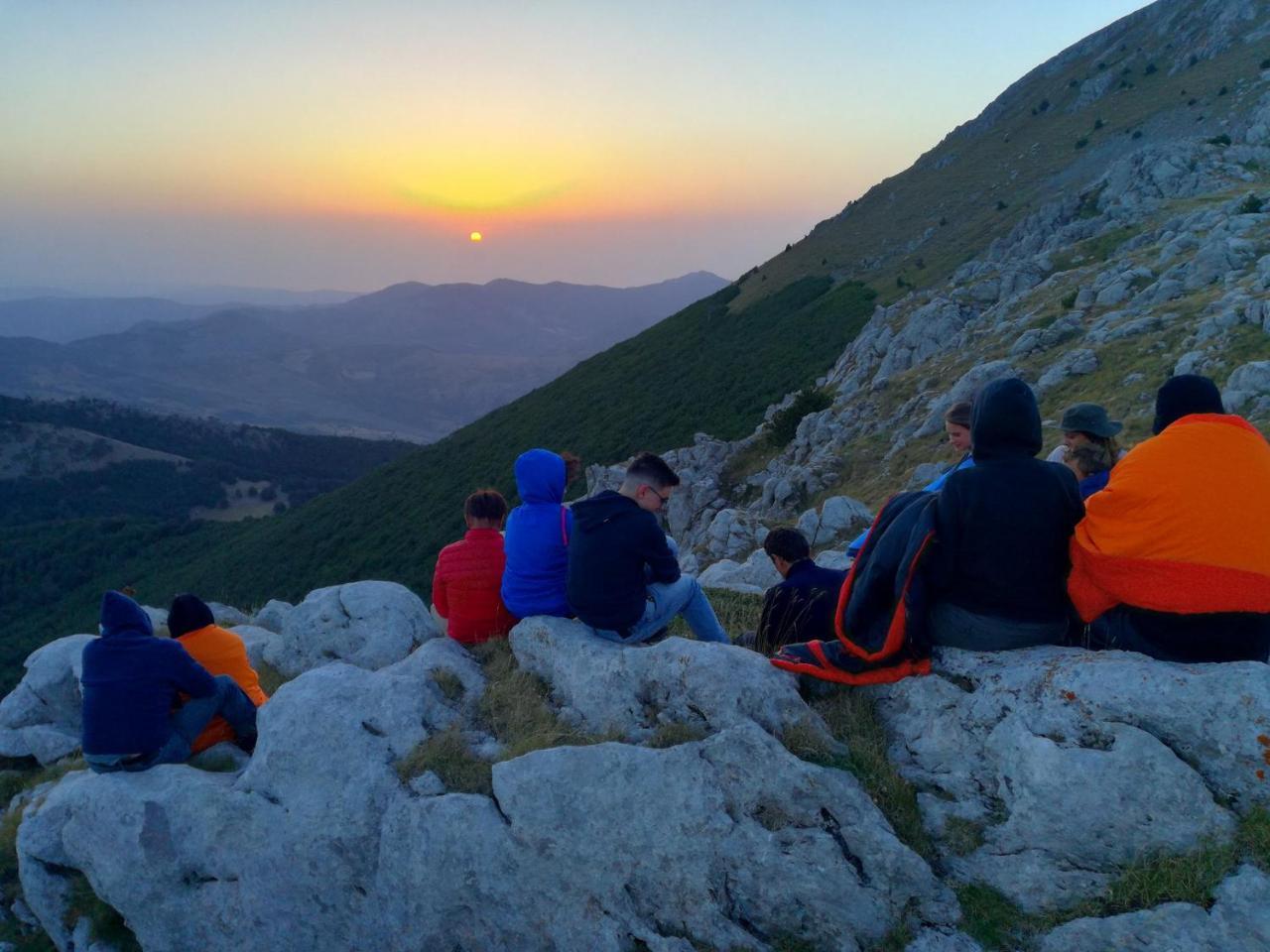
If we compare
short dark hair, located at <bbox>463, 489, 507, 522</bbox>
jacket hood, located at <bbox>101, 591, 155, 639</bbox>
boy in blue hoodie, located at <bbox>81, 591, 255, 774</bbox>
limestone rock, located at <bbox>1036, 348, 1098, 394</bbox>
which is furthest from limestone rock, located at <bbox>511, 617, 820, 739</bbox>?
limestone rock, located at <bbox>1036, 348, 1098, 394</bbox>

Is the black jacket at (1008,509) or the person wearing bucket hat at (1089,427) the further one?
the person wearing bucket hat at (1089,427)

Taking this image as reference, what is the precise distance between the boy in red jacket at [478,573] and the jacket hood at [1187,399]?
656cm

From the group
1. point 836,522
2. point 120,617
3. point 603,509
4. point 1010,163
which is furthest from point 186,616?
point 1010,163

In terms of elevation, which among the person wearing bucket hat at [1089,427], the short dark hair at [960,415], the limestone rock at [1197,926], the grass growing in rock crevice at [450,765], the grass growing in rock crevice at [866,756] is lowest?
the limestone rock at [1197,926]

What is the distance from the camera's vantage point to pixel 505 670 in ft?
26.1

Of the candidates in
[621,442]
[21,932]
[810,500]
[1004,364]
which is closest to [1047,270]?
[1004,364]

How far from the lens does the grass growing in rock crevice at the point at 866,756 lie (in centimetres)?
538

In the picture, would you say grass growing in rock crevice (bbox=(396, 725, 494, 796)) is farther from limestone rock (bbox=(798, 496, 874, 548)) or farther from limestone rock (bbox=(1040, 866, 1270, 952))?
limestone rock (bbox=(798, 496, 874, 548))

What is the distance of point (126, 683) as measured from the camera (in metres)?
7.07

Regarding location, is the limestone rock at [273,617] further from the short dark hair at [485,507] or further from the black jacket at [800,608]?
the black jacket at [800,608]

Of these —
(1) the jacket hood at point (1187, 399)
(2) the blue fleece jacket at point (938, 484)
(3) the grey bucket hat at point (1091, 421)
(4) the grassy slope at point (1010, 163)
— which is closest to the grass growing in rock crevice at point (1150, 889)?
(1) the jacket hood at point (1187, 399)

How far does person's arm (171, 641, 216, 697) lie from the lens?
740 cm

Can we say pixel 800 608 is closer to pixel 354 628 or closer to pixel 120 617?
pixel 354 628

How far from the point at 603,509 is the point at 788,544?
216 cm
